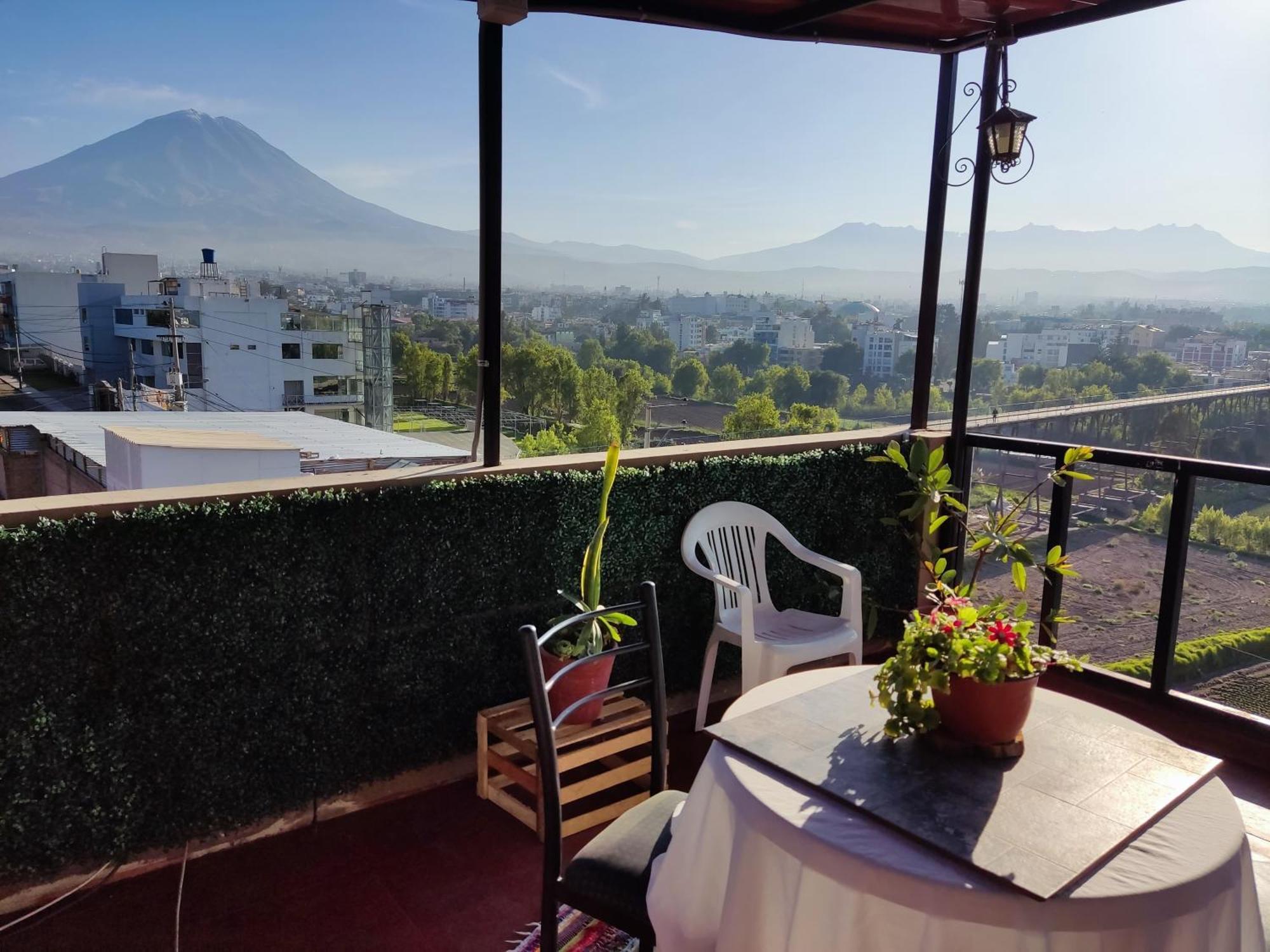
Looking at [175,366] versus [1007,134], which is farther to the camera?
[1007,134]

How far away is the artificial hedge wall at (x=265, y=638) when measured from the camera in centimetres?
229

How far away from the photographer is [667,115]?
407 cm

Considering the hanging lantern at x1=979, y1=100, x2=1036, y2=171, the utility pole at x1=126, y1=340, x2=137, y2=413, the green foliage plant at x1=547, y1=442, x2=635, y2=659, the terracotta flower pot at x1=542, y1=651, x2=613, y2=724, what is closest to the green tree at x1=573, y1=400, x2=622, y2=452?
the green foliage plant at x1=547, y1=442, x2=635, y2=659

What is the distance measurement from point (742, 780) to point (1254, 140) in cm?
345

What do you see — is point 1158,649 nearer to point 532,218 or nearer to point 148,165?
point 532,218

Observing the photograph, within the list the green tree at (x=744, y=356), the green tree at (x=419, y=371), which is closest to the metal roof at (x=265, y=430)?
the green tree at (x=419, y=371)

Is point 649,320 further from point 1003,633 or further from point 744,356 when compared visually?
point 1003,633

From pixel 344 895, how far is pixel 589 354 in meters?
2.05

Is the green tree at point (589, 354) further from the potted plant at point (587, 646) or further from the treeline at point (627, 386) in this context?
the potted plant at point (587, 646)

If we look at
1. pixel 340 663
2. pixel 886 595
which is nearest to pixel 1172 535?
pixel 886 595

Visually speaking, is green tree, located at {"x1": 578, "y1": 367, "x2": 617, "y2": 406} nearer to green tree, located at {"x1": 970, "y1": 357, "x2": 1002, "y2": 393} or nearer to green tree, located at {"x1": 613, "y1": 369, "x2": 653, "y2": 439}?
green tree, located at {"x1": 613, "y1": 369, "x2": 653, "y2": 439}

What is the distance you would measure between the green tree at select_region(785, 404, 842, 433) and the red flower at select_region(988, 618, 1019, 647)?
2.56 metres

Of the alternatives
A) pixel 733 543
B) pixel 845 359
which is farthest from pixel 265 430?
pixel 845 359

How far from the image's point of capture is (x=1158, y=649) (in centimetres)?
367
